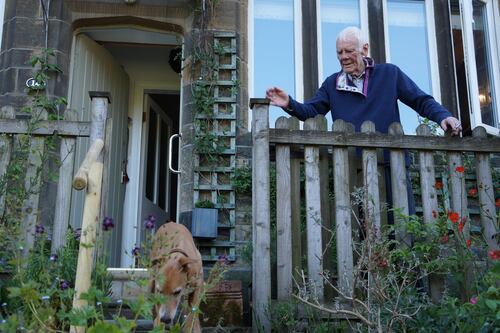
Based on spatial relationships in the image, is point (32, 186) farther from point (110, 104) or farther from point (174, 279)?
point (110, 104)

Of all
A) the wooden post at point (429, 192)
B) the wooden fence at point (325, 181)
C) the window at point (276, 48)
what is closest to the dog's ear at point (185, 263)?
the wooden fence at point (325, 181)

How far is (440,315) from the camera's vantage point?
3.22m

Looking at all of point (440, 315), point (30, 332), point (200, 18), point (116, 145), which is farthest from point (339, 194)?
point (116, 145)

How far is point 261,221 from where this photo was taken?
3760 millimetres

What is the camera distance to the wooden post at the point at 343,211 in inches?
146

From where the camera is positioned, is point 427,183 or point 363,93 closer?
point 427,183

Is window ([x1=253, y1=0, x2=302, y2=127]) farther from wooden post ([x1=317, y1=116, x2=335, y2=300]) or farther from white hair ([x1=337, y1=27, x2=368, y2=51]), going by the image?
wooden post ([x1=317, y1=116, x2=335, y2=300])

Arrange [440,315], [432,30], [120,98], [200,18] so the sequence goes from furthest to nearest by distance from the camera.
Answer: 1. [120,98]
2. [432,30]
3. [200,18]
4. [440,315]

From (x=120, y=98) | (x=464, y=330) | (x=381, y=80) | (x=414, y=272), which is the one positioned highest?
(x=120, y=98)

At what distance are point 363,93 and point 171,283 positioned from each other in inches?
88.1

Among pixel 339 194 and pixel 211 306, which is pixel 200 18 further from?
pixel 211 306

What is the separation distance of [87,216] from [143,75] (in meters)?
5.62

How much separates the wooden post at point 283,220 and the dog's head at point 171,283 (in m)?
0.95

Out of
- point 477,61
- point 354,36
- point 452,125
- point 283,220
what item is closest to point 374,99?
point 354,36
